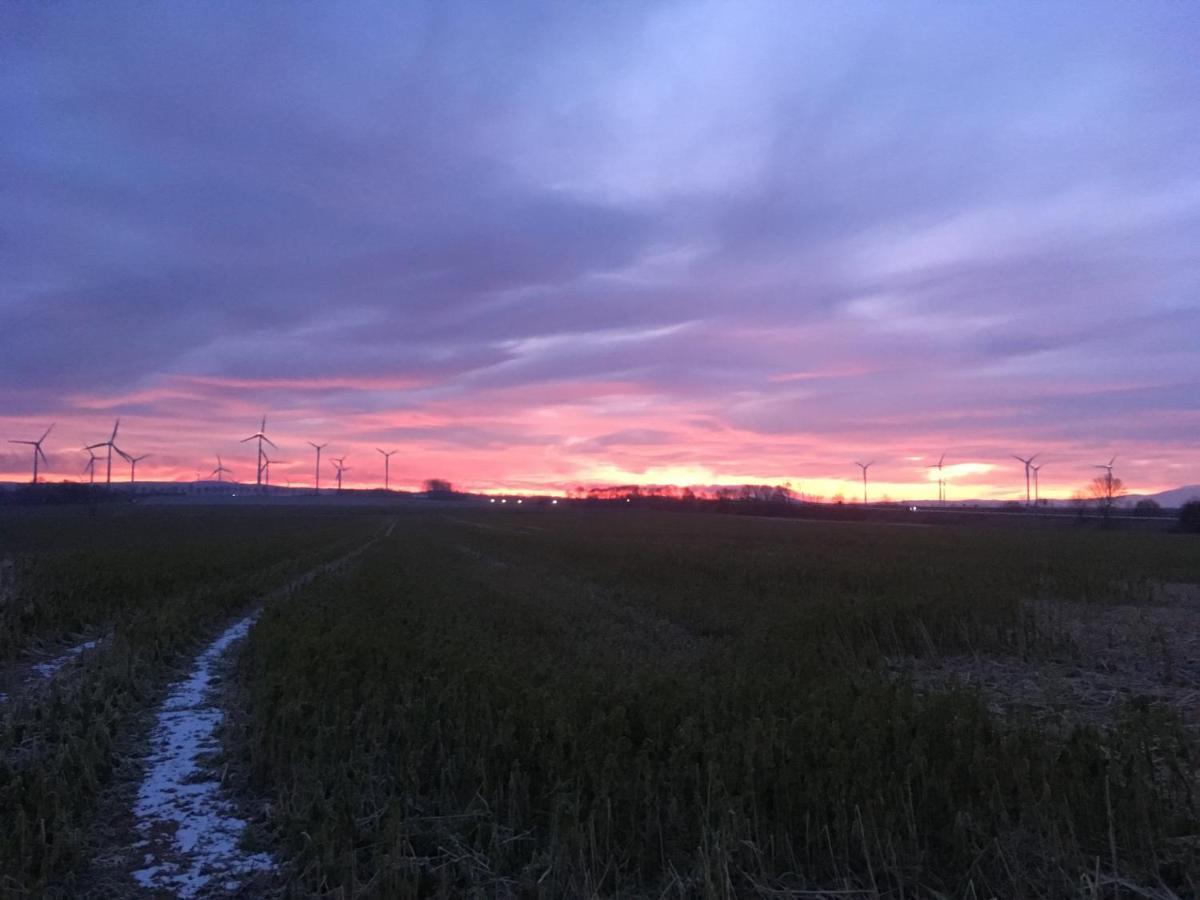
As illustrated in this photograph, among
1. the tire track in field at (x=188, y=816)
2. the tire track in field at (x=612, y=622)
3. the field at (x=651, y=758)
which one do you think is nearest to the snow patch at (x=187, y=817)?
the tire track in field at (x=188, y=816)

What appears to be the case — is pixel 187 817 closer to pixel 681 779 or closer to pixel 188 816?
pixel 188 816

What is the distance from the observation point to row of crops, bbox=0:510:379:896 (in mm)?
6469

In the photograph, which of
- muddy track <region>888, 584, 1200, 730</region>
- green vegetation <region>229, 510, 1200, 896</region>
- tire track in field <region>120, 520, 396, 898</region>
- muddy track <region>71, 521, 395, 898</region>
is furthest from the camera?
muddy track <region>888, 584, 1200, 730</region>

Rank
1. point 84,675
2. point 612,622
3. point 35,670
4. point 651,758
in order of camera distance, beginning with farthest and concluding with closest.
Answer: point 612,622 < point 35,670 < point 84,675 < point 651,758

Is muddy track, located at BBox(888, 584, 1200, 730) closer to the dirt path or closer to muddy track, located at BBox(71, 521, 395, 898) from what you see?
muddy track, located at BBox(71, 521, 395, 898)

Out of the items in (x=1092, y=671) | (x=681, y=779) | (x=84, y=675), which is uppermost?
(x=681, y=779)

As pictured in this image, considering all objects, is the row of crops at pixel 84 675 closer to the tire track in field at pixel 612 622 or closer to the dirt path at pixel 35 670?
the dirt path at pixel 35 670

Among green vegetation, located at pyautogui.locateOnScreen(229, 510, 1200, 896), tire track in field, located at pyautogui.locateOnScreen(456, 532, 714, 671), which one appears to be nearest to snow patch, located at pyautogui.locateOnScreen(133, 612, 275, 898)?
green vegetation, located at pyautogui.locateOnScreen(229, 510, 1200, 896)

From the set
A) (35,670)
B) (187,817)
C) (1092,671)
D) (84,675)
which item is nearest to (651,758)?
(187,817)

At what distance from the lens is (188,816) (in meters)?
7.65

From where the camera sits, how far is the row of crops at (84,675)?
21.2ft

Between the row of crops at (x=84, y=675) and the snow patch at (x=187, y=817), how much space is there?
40 centimetres

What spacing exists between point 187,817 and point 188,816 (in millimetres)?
24

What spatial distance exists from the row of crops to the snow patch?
40cm
